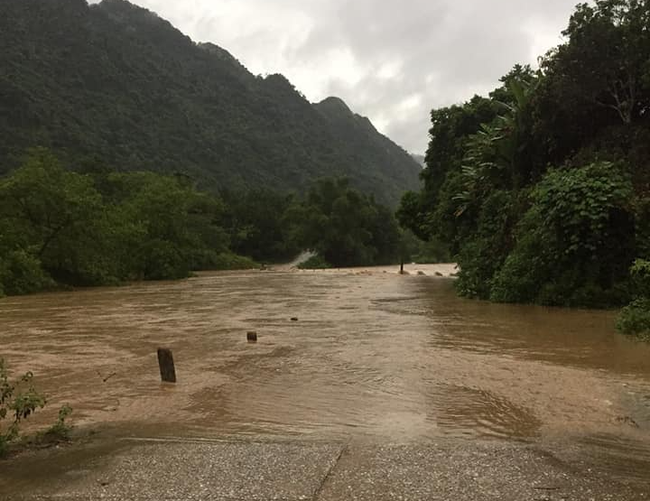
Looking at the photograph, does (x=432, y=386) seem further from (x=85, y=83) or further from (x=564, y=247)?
(x=85, y=83)

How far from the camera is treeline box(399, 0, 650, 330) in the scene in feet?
49.5

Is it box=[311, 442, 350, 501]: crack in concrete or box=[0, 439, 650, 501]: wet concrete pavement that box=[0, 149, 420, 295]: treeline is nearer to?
box=[0, 439, 650, 501]: wet concrete pavement

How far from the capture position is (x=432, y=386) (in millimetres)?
7824

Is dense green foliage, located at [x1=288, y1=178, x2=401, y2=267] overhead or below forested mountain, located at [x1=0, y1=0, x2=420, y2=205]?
below

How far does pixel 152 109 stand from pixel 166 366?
291ft

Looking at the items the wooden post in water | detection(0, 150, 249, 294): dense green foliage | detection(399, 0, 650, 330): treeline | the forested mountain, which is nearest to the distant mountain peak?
the forested mountain

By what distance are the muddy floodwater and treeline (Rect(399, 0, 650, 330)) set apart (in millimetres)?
1371

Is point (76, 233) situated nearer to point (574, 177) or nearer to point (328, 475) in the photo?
point (574, 177)

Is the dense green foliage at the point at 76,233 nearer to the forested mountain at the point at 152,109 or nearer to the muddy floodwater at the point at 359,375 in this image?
the muddy floodwater at the point at 359,375

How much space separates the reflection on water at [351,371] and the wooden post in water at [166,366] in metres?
0.23

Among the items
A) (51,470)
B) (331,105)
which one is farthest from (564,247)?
(331,105)

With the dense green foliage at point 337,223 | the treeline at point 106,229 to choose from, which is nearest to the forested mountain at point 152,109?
the treeline at point 106,229

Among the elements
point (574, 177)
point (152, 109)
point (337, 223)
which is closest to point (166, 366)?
point (574, 177)

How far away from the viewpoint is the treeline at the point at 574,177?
1508cm
